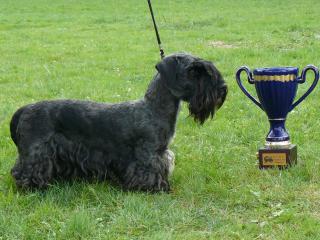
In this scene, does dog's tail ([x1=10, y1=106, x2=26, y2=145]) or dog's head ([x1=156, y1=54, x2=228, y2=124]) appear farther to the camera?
dog's tail ([x1=10, y1=106, x2=26, y2=145])

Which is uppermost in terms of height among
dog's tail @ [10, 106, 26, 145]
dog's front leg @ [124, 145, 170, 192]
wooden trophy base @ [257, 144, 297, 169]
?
dog's tail @ [10, 106, 26, 145]

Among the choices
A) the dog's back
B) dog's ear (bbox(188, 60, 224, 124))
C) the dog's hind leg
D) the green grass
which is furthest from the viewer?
the dog's back

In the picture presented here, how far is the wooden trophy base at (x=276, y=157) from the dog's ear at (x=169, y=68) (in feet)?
4.89

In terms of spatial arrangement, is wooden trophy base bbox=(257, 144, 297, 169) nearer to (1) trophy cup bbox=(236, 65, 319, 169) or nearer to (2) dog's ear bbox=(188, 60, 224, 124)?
(1) trophy cup bbox=(236, 65, 319, 169)

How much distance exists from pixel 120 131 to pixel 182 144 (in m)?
1.85

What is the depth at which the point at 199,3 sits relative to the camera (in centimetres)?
3144

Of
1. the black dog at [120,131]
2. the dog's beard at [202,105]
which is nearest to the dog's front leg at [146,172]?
the black dog at [120,131]

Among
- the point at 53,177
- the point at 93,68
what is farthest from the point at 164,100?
the point at 93,68

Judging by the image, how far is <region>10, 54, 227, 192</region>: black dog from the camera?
Answer: 20.7ft

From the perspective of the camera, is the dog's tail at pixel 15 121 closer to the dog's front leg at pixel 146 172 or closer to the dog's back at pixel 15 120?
the dog's back at pixel 15 120

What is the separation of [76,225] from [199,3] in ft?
88.9

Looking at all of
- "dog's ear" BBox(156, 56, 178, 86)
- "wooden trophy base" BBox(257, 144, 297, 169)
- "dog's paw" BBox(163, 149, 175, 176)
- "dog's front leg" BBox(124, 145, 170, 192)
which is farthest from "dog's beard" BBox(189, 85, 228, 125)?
"wooden trophy base" BBox(257, 144, 297, 169)

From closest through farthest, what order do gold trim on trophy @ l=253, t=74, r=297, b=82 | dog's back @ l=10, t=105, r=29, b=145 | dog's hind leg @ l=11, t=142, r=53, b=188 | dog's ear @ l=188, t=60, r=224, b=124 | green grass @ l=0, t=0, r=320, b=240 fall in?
green grass @ l=0, t=0, r=320, b=240, dog's ear @ l=188, t=60, r=224, b=124, dog's hind leg @ l=11, t=142, r=53, b=188, dog's back @ l=10, t=105, r=29, b=145, gold trim on trophy @ l=253, t=74, r=297, b=82

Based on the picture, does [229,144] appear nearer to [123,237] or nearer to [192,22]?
[123,237]
